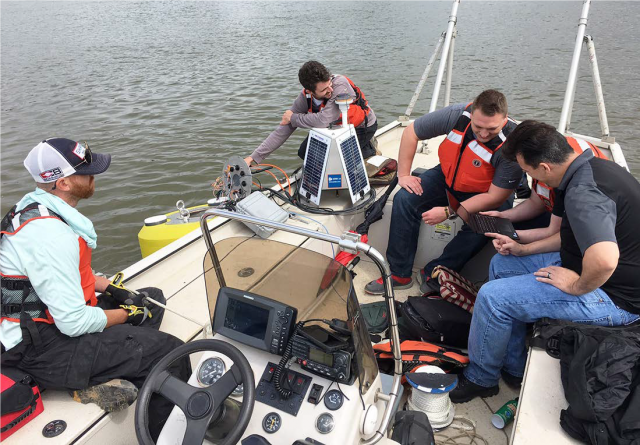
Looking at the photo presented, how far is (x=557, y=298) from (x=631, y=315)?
313mm

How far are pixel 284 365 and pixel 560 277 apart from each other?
1.36 metres

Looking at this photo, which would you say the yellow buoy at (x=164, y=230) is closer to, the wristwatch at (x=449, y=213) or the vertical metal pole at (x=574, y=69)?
the wristwatch at (x=449, y=213)

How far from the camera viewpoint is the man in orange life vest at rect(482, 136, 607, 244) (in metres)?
2.36

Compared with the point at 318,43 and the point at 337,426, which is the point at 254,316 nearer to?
the point at 337,426

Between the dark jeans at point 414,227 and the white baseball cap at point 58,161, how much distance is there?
2.03 meters

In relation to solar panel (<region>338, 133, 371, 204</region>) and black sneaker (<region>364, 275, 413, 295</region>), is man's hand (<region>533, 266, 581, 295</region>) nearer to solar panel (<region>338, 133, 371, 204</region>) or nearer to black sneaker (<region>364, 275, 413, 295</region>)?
black sneaker (<region>364, 275, 413, 295</region>)

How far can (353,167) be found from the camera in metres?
3.28

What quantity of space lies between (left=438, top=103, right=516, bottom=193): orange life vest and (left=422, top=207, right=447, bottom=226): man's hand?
25cm

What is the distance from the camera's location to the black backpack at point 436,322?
2.58 metres

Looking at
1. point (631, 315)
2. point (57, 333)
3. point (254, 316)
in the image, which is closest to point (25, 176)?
point (57, 333)

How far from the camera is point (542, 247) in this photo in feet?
7.76

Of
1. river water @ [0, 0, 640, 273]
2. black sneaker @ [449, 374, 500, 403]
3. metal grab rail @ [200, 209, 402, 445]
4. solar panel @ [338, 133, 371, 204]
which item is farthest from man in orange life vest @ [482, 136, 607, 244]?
river water @ [0, 0, 640, 273]

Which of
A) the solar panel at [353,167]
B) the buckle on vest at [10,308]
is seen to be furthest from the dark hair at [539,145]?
the buckle on vest at [10,308]

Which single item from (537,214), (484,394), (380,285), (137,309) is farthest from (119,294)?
(537,214)
